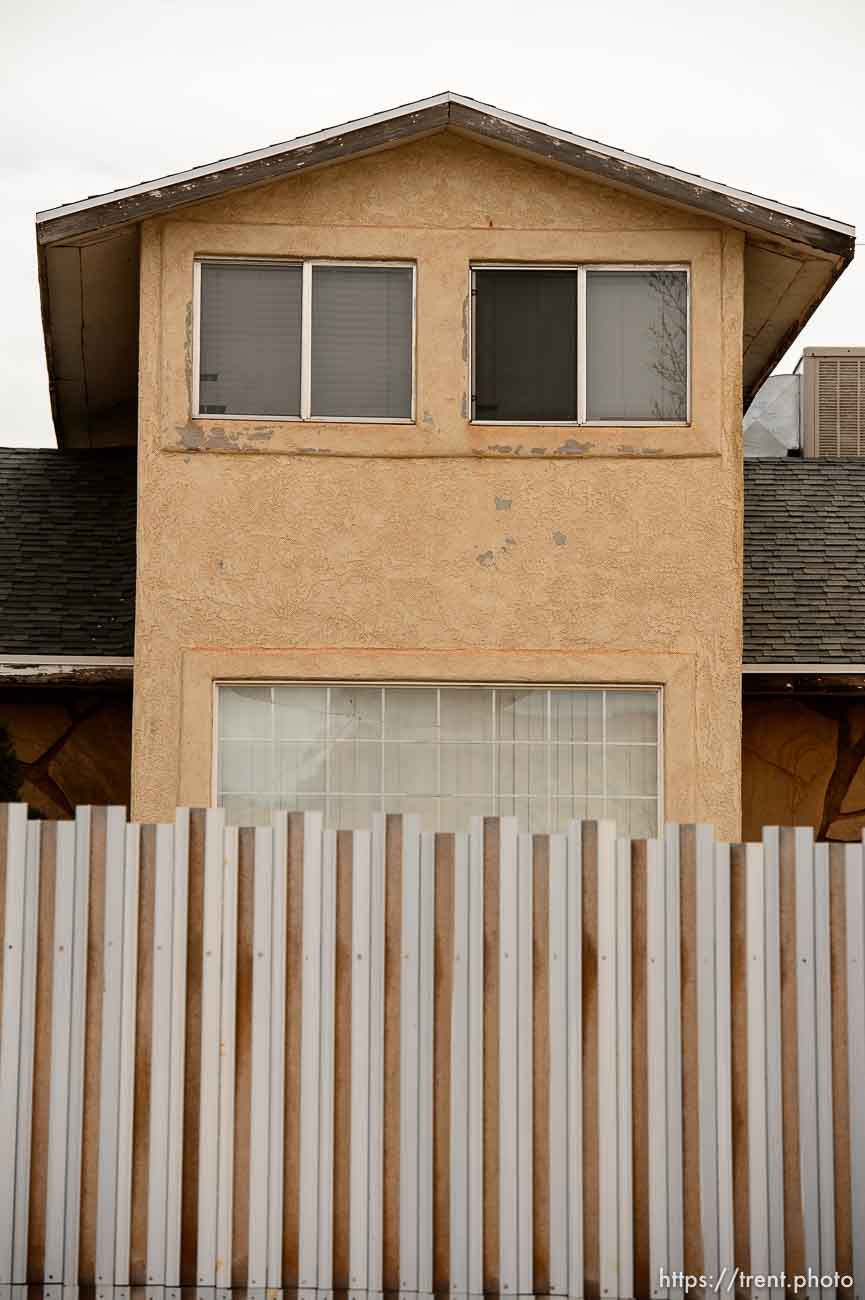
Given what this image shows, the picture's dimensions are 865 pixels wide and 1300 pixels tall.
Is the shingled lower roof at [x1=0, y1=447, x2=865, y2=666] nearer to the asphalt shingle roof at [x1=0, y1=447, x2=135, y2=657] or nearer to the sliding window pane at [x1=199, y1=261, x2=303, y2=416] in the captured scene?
the asphalt shingle roof at [x1=0, y1=447, x2=135, y2=657]

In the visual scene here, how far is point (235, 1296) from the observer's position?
6262mm

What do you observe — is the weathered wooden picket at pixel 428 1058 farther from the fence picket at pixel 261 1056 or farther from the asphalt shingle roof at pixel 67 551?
the asphalt shingle roof at pixel 67 551

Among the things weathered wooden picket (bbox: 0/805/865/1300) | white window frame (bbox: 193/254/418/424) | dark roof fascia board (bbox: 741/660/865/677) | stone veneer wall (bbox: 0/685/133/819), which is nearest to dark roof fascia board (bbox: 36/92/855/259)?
white window frame (bbox: 193/254/418/424)

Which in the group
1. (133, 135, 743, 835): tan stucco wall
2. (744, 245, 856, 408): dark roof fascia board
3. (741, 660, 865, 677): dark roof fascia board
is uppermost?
(744, 245, 856, 408): dark roof fascia board

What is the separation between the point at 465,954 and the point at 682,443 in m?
5.38

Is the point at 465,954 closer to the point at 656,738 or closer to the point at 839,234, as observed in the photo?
the point at 656,738

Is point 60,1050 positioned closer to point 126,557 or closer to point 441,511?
point 441,511

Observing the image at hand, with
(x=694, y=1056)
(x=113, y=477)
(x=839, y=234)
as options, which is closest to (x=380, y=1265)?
(x=694, y=1056)

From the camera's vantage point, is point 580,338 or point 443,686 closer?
point 443,686

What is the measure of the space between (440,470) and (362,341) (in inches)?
39.5

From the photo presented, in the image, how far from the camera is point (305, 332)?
36.3 ft

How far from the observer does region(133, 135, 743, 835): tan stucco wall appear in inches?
422

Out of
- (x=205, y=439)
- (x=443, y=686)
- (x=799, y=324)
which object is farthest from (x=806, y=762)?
(x=205, y=439)

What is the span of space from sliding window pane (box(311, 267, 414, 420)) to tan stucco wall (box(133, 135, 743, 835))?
15 cm
